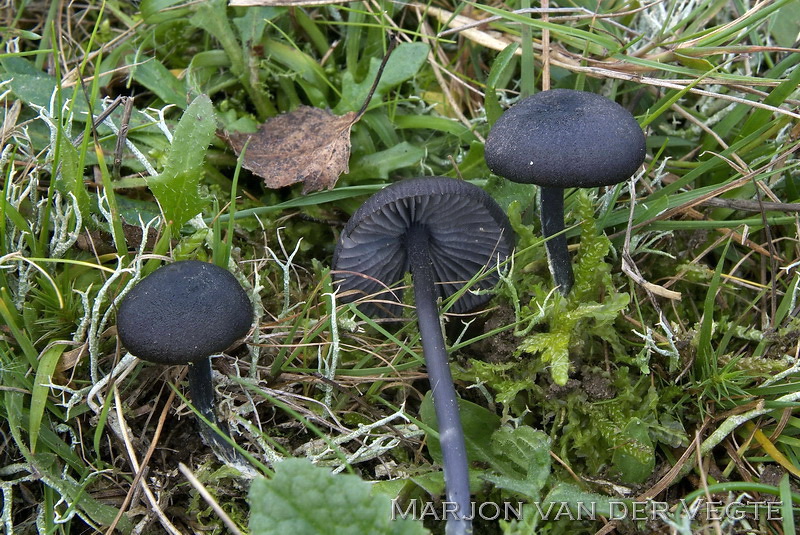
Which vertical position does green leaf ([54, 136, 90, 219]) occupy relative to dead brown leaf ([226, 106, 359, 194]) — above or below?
above

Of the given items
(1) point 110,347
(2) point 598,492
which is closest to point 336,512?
(2) point 598,492

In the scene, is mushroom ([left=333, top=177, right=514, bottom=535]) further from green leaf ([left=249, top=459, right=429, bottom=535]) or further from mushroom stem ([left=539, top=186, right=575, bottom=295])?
green leaf ([left=249, top=459, right=429, bottom=535])

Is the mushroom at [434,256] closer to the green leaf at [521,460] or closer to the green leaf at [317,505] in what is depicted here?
the green leaf at [521,460]

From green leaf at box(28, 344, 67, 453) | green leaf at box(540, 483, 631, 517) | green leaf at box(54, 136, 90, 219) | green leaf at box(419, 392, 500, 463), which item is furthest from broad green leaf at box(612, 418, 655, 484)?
green leaf at box(54, 136, 90, 219)

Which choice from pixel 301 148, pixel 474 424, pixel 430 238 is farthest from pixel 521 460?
pixel 301 148

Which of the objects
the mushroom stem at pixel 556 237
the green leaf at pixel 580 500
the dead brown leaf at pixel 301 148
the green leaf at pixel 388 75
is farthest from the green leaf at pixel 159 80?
the green leaf at pixel 580 500

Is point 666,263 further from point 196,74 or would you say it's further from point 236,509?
point 196,74

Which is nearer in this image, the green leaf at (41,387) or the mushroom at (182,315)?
the mushroom at (182,315)

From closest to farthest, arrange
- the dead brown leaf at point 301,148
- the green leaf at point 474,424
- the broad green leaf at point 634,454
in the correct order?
the broad green leaf at point 634,454 → the green leaf at point 474,424 → the dead brown leaf at point 301,148
